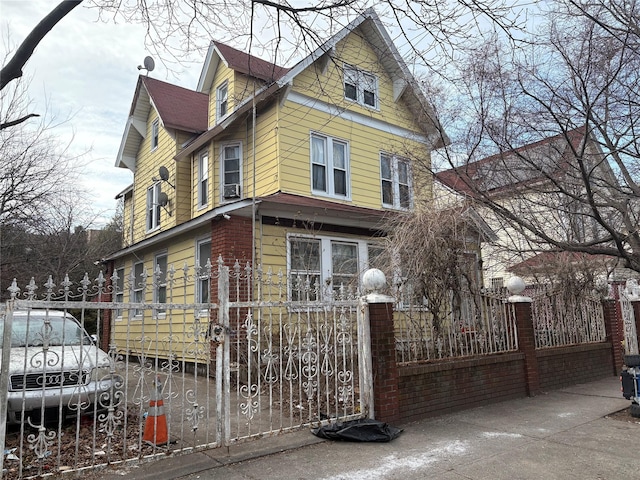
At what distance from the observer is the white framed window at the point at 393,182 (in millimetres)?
13930

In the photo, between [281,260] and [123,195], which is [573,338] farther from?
[123,195]

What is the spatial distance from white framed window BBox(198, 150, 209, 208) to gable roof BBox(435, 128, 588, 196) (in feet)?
24.5

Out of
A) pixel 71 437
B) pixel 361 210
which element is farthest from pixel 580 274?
pixel 71 437

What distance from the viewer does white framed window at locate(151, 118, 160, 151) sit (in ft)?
55.3

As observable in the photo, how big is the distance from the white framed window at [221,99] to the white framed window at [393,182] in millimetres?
5089

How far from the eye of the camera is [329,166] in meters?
12.6

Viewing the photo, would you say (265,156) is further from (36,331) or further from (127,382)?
(127,382)

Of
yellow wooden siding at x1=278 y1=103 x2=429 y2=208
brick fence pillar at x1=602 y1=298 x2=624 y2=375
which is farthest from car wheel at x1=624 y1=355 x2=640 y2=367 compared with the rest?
yellow wooden siding at x1=278 y1=103 x2=429 y2=208

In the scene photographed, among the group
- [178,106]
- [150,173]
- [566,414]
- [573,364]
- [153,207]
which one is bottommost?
[566,414]

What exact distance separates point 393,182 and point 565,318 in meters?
6.41

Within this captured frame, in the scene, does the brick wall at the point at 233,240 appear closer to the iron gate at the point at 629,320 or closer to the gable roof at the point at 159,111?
the gable roof at the point at 159,111

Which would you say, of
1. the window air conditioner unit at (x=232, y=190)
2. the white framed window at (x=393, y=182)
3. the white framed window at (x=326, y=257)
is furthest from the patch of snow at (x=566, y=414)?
the window air conditioner unit at (x=232, y=190)

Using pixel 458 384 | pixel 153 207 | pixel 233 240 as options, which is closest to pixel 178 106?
pixel 153 207

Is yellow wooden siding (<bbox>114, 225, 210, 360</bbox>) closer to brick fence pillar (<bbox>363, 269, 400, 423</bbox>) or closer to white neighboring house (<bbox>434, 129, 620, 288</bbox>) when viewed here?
brick fence pillar (<bbox>363, 269, 400, 423</bbox>)
